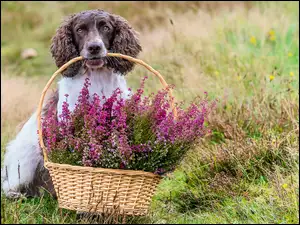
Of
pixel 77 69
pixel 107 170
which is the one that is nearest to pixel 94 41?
pixel 77 69

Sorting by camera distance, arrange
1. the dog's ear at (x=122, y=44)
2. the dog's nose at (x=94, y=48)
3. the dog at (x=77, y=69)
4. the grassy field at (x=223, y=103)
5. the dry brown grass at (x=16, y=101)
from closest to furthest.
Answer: the grassy field at (x=223, y=103), the dog's nose at (x=94, y=48), the dog at (x=77, y=69), the dog's ear at (x=122, y=44), the dry brown grass at (x=16, y=101)

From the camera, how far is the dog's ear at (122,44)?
192 inches

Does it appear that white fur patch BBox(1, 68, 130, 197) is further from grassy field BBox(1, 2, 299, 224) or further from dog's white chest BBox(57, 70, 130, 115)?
grassy field BBox(1, 2, 299, 224)

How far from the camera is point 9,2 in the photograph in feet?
52.4

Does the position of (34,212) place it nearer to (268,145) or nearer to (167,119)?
(167,119)

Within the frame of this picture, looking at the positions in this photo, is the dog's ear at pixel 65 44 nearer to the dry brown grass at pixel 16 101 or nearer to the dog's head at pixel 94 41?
Answer: the dog's head at pixel 94 41

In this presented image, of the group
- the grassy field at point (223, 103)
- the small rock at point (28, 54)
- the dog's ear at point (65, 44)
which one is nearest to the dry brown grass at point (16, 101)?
the grassy field at point (223, 103)

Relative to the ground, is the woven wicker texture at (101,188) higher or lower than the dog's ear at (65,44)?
lower

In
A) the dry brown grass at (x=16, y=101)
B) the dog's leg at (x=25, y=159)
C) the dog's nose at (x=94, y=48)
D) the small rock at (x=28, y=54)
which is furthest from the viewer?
the small rock at (x=28, y=54)

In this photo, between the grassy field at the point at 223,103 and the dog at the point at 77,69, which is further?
the dog at the point at 77,69

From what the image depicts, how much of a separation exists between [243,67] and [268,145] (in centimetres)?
286

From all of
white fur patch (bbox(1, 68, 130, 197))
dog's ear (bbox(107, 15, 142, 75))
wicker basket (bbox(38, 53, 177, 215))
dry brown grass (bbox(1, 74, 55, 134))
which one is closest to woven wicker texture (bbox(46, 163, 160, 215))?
wicker basket (bbox(38, 53, 177, 215))

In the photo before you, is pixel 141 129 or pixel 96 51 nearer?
pixel 141 129

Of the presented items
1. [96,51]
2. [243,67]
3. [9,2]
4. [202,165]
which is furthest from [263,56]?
[9,2]
